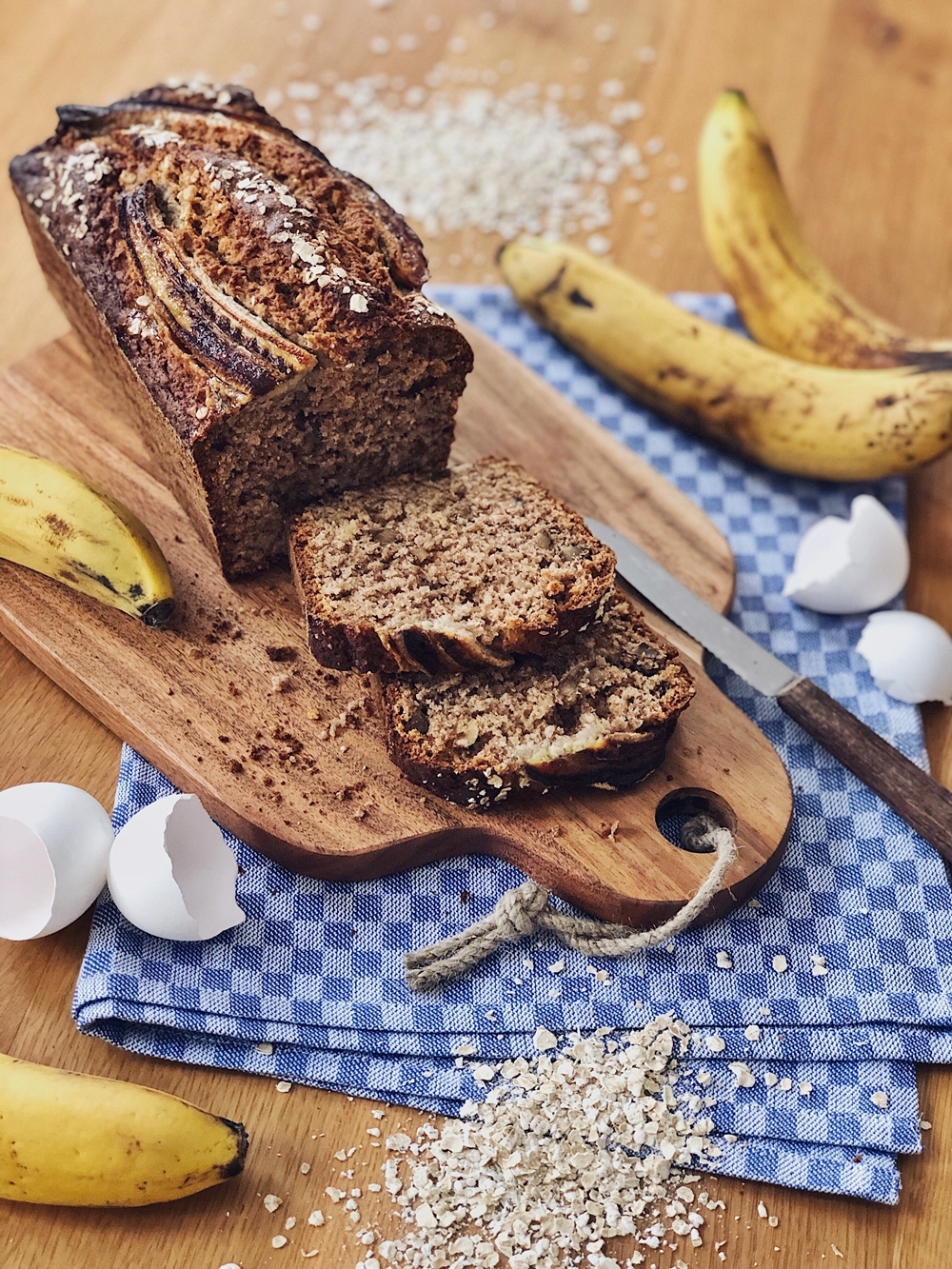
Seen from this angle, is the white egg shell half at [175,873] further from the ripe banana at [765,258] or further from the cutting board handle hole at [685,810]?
the ripe banana at [765,258]

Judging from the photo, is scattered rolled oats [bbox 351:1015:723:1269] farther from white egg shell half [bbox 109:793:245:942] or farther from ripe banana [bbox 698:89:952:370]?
ripe banana [bbox 698:89:952:370]

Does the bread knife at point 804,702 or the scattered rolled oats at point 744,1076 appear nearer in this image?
the scattered rolled oats at point 744,1076

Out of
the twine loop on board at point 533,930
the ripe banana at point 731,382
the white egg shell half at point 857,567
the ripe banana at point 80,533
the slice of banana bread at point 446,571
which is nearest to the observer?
the twine loop on board at point 533,930

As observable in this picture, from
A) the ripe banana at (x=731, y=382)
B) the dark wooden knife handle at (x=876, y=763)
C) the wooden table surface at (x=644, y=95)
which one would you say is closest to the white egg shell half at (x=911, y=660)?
the wooden table surface at (x=644, y=95)

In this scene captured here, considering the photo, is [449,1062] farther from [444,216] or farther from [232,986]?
[444,216]

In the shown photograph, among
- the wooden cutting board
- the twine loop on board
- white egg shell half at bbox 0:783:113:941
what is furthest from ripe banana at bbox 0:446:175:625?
the twine loop on board

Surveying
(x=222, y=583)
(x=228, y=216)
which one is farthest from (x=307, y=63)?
(x=222, y=583)
